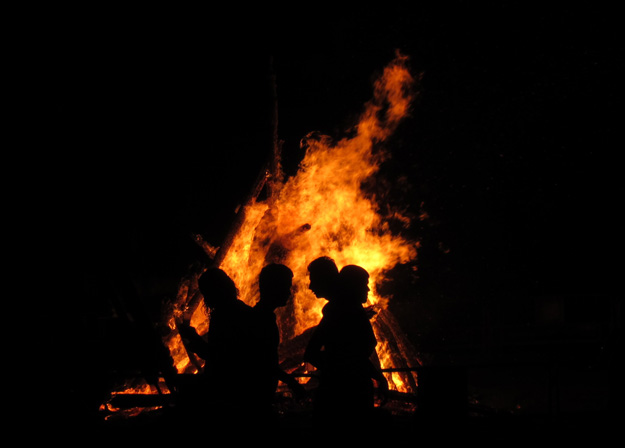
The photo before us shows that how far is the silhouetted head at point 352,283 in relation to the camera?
3.26m

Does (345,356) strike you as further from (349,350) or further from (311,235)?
(311,235)

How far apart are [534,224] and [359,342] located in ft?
50.3

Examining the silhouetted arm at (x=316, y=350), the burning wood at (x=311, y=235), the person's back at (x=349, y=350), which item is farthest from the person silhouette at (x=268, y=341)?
the burning wood at (x=311, y=235)

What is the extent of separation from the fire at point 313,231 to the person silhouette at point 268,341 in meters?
3.34

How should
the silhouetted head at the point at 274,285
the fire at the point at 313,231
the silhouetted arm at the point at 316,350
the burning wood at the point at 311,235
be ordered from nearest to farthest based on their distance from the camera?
the silhouetted arm at the point at 316,350 < the silhouetted head at the point at 274,285 < the burning wood at the point at 311,235 < the fire at the point at 313,231

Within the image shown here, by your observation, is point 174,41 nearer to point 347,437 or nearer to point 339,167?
point 339,167

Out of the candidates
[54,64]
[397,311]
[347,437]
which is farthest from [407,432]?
[397,311]

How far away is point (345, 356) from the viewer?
3.13 m

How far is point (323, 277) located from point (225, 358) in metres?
0.83

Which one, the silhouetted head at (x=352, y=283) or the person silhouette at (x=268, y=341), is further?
the silhouetted head at (x=352, y=283)

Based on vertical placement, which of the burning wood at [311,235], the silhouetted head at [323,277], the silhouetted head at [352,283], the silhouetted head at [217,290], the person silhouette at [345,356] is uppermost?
the burning wood at [311,235]

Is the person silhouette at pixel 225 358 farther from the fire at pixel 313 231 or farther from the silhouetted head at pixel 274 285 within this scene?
the fire at pixel 313 231

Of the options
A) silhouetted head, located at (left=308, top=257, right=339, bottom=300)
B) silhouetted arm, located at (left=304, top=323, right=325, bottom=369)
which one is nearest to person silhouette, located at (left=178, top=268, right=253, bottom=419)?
silhouetted arm, located at (left=304, top=323, right=325, bottom=369)

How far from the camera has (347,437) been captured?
298 centimetres
